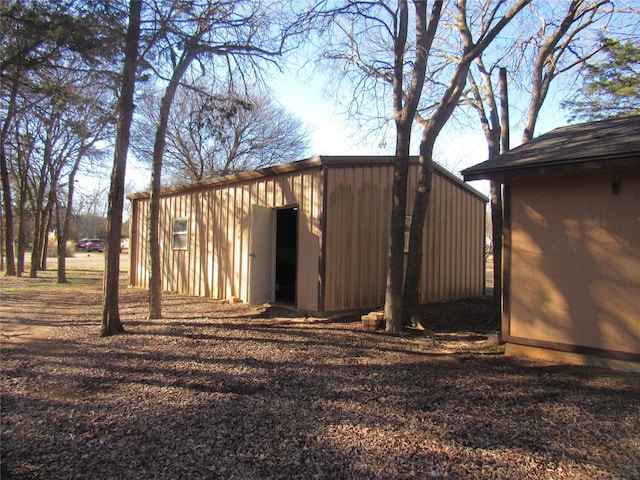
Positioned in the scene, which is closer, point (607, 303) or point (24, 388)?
point (24, 388)

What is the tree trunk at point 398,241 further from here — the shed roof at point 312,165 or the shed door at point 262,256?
the shed door at point 262,256

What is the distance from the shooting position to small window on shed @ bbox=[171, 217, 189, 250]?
1099 centimetres

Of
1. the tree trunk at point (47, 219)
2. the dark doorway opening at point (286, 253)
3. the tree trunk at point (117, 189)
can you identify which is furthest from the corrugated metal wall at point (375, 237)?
the tree trunk at point (47, 219)

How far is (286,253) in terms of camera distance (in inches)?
428

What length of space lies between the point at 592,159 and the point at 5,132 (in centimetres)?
1292

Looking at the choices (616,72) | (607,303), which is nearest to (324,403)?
(607,303)

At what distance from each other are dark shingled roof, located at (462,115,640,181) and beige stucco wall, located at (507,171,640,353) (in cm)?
33

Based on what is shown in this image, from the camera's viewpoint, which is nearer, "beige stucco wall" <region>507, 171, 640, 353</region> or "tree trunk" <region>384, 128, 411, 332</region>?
"beige stucco wall" <region>507, 171, 640, 353</region>

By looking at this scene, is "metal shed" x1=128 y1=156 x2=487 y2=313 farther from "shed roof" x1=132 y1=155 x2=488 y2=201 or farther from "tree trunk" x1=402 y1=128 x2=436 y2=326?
"tree trunk" x1=402 y1=128 x2=436 y2=326

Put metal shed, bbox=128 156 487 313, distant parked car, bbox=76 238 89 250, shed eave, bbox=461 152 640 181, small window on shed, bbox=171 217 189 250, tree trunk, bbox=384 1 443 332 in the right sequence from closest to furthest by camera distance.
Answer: shed eave, bbox=461 152 640 181 < tree trunk, bbox=384 1 443 332 < metal shed, bbox=128 156 487 313 < small window on shed, bbox=171 217 189 250 < distant parked car, bbox=76 238 89 250

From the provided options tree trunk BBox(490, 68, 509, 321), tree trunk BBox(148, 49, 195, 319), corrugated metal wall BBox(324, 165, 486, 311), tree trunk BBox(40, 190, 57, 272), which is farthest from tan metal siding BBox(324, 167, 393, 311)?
tree trunk BBox(40, 190, 57, 272)

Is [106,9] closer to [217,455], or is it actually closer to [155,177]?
[155,177]

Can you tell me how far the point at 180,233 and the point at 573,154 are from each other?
30.5 ft

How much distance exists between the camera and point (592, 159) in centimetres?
449
